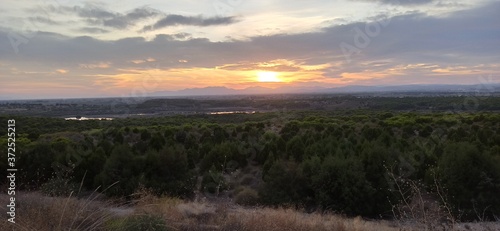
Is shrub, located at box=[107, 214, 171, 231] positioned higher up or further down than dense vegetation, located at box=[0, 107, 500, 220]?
higher up

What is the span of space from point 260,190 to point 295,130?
17176 millimetres

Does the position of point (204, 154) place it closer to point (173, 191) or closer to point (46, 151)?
point (173, 191)

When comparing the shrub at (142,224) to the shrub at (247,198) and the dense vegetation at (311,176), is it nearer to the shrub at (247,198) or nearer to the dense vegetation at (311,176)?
the dense vegetation at (311,176)

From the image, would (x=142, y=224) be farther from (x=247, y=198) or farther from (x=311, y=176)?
(x=247, y=198)

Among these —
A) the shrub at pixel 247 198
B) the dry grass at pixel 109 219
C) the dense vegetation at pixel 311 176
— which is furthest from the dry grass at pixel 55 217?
the shrub at pixel 247 198

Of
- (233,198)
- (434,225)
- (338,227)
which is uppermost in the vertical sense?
(434,225)

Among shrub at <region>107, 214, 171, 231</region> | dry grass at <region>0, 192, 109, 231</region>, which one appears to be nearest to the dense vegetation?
dry grass at <region>0, 192, 109, 231</region>

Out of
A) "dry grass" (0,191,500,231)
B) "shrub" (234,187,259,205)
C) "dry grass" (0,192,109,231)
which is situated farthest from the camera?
"shrub" (234,187,259,205)

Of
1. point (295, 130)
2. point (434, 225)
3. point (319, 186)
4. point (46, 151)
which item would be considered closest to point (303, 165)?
point (319, 186)

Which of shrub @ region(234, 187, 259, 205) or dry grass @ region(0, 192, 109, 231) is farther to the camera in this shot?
shrub @ region(234, 187, 259, 205)

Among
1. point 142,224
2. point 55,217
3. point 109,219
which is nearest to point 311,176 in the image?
point 109,219

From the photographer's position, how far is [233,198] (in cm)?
1620

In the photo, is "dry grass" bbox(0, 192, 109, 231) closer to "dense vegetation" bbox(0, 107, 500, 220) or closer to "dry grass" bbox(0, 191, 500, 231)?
"dry grass" bbox(0, 191, 500, 231)

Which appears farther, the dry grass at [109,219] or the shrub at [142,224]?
the dry grass at [109,219]
